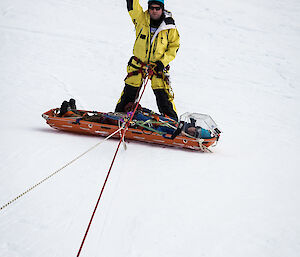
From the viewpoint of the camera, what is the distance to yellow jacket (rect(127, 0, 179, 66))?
128 inches

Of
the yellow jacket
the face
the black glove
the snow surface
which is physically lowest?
the snow surface

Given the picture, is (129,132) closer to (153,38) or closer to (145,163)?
(145,163)

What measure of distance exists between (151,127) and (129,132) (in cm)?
25

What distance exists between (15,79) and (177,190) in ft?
12.6

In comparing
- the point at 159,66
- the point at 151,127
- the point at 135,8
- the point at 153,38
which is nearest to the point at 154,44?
the point at 153,38

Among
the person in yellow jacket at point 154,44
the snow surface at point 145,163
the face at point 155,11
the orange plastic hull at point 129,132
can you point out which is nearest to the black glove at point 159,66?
the person in yellow jacket at point 154,44

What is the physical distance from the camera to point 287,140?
415 cm

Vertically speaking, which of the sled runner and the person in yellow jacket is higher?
the person in yellow jacket

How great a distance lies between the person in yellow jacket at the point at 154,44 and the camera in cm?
322

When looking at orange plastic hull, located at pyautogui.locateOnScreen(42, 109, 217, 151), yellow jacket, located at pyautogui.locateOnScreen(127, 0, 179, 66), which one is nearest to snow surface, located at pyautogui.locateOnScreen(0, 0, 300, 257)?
orange plastic hull, located at pyautogui.locateOnScreen(42, 109, 217, 151)

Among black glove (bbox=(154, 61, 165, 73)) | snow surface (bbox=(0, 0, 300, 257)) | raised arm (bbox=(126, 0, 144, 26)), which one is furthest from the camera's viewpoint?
black glove (bbox=(154, 61, 165, 73))

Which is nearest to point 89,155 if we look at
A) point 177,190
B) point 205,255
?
point 177,190

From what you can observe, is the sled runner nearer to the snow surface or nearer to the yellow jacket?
the snow surface

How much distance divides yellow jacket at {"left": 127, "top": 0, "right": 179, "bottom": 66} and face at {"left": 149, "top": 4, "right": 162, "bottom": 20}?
0.08 metres
